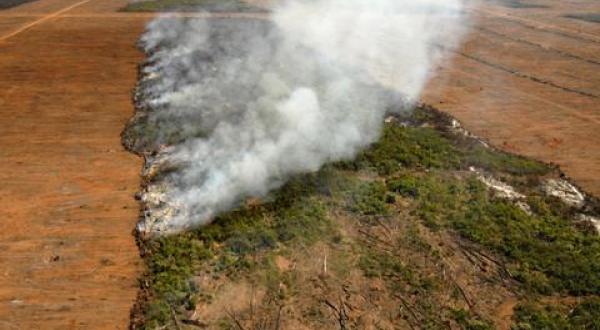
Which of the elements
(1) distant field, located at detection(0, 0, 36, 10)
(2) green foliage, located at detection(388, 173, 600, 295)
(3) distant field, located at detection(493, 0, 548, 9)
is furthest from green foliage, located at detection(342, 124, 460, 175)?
(1) distant field, located at detection(0, 0, 36, 10)

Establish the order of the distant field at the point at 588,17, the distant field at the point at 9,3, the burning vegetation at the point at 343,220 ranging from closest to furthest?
1. the burning vegetation at the point at 343,220
2. the distant field at the point at 9,3
3. the distant field at the point at 588,17

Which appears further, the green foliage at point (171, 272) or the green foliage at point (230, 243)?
the green foliage at point (230, 243)

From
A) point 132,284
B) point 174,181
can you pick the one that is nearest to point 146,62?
point 174,181

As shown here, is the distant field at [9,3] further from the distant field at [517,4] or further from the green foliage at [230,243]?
the distant field at [517,4]

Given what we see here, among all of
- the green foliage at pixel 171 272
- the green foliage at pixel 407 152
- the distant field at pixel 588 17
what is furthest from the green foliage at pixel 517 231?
the distant field at pixel 588 17

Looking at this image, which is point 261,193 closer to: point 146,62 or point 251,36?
point 146,62

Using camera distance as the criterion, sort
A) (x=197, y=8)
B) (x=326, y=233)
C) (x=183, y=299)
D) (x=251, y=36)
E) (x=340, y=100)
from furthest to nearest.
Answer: (x=197, y=8)
(x=251, y=36)
(x=340, y=100)
(x=326, y=233)
(x=183, y=299)
